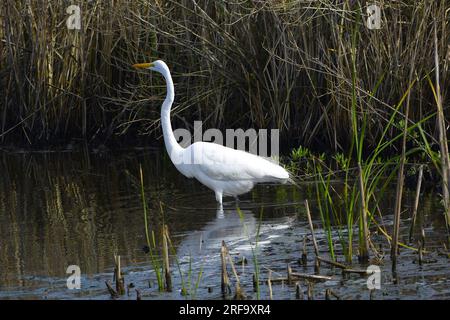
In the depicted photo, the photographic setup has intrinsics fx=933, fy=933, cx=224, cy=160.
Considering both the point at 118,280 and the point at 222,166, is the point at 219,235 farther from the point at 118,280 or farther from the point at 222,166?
the point at 118,280

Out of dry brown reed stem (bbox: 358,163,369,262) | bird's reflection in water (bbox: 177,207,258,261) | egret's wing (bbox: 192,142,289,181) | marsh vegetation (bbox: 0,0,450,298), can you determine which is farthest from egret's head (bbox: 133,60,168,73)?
dry brown reed stem (bbox: 358,163,369,262)

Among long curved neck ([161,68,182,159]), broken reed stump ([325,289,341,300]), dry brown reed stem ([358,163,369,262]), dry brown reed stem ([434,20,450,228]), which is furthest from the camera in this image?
long curved neck ([161,68,182,159])

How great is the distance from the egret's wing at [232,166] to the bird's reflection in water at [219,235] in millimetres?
292

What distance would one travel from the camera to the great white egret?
7.59 m

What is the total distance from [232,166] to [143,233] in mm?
1266

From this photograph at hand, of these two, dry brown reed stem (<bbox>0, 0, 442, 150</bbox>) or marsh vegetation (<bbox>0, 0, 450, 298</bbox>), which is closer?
marsh vegetation (<bbox>0, 0, 450, 298</bbox>)

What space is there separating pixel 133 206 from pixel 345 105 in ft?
7.23

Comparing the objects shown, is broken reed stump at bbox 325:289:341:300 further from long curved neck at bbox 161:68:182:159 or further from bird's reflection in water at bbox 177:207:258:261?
long curved neck at bbox 161:68:182:159

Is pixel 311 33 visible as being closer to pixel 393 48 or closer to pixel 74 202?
pixel 393 48

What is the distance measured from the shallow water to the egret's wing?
269 millimetres

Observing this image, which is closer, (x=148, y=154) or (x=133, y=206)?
(x=133, y=206)

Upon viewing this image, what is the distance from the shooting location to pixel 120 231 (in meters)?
6.74

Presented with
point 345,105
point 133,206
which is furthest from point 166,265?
point 345,105

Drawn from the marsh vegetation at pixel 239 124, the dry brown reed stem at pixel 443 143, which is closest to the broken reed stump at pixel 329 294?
the marsh vegetation at pixel 239 124
